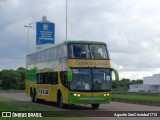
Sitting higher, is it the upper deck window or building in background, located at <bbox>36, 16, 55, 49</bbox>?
building in background, located at <bbox>36, 16, 55, 49</bbox>

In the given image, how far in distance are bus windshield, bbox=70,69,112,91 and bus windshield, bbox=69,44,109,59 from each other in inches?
36.5

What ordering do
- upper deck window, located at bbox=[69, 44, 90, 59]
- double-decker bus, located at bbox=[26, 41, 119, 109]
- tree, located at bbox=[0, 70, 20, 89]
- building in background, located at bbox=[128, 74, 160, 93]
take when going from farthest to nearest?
building in background, located at bbox=[128, 74, 160, 93]
tree, located at bbox=[0, 70, 20, 89]
upper deck window, located at bbox=[69, 44, 90, 59]
double-decker bus, located at bbox=[26, 41, 119, 109]

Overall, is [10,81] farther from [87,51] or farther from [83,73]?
[83,73]

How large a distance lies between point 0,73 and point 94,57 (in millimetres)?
106472

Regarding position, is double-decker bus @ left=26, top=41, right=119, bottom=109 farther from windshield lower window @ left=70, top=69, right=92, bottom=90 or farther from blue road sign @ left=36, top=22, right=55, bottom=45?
blue road sign @ left=36, top=22, right=55, bottom=45

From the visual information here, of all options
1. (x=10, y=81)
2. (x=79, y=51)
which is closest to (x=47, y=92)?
(x=79, y=51)

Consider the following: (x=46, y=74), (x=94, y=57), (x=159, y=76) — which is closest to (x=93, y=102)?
(x=94, y=57)

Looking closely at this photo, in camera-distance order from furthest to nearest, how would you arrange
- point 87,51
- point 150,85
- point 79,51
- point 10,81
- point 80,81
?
point 150,85 → point 10,81 → point 87,51 → point 79,51 → point 80,81

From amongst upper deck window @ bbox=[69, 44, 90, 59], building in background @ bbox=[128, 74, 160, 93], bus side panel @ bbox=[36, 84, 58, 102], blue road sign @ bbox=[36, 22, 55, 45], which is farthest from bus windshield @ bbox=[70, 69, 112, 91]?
building in background @ bbox=[128, 74, 160, 93]

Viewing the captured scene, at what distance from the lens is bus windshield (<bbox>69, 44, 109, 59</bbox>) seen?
25969mm

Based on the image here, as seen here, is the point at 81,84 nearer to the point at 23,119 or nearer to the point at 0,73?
the point at 23,119

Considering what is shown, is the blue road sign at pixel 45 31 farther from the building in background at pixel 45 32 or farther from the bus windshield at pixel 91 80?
the bus windshield at pixel 91 80

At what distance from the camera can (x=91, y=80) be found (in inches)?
1005

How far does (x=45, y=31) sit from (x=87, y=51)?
19266 millimetres
